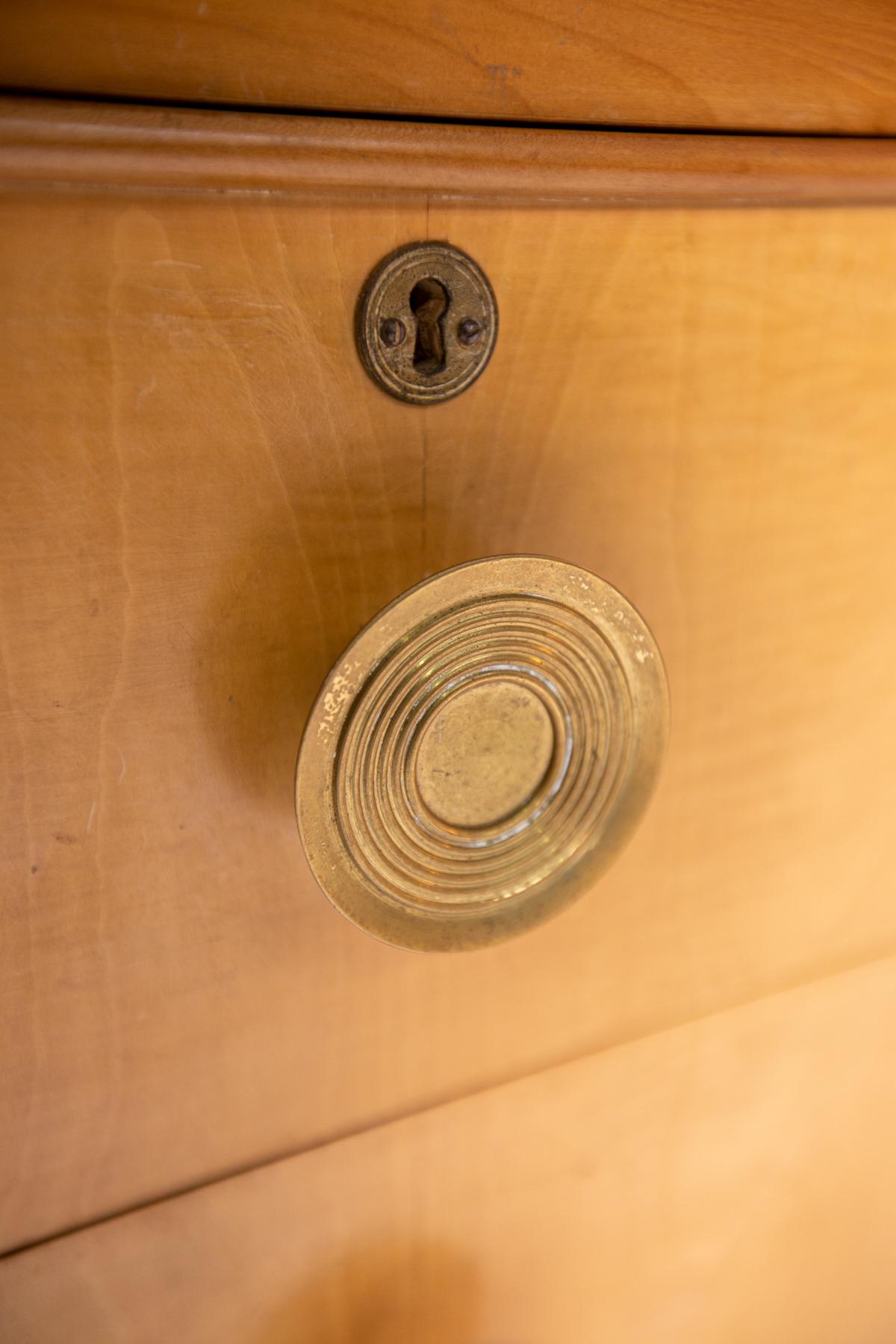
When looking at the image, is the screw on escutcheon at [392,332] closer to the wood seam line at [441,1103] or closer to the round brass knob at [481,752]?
the round brass knob at [481,752]

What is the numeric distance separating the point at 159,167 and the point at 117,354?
0.31 ft

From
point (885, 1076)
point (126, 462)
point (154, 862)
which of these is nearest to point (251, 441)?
point (126, 462)

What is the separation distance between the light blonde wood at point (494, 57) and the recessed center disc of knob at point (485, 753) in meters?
0.34

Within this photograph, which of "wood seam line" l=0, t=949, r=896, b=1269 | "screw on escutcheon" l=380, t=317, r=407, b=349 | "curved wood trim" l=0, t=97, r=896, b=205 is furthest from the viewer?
"wood seam line" l=0, t=949, r=896, b=1269

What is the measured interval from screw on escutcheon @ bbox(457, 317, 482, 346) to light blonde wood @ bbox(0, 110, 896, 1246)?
0.03 metres

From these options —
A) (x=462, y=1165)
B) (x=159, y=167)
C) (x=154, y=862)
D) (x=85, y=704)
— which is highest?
(x=159, y=167)

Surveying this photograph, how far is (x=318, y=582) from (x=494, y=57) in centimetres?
32

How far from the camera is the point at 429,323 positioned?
58 cm

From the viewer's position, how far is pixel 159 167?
48 cm

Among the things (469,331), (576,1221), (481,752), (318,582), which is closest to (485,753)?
(481,752)

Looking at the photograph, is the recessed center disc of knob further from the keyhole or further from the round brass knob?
the keyhole

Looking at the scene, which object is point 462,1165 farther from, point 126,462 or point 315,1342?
point 126,462

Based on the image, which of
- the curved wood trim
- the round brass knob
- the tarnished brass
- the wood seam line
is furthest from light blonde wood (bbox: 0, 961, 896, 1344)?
the curved wood trim

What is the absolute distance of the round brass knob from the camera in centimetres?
54
